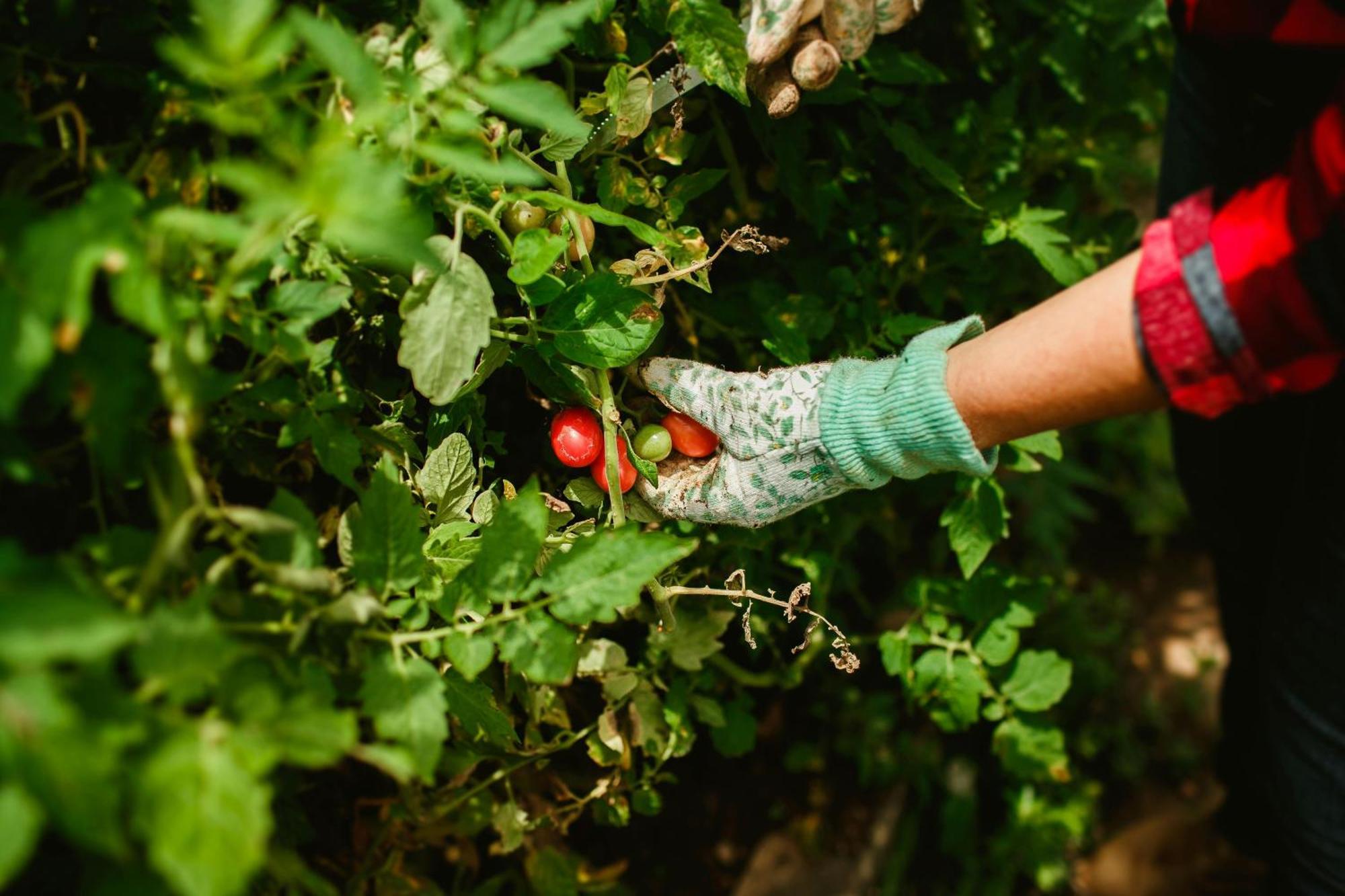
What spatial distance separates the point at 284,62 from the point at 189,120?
14 centimetres

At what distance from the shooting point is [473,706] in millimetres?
987

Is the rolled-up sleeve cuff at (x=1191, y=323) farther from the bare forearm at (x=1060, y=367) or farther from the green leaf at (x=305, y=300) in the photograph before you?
the green leaf at (x=305, y=300)

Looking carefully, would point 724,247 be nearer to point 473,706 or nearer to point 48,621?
point 473,706

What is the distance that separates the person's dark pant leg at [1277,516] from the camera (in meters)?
1.21

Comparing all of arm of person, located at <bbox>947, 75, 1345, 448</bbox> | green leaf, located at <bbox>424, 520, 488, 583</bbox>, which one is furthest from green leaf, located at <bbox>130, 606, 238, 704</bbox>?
arm of person, located at <bbox>947, 75, 1345, 448</bbox>

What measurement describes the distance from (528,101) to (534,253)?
0.63 ft

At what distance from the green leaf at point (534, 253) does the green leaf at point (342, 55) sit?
0.24 m

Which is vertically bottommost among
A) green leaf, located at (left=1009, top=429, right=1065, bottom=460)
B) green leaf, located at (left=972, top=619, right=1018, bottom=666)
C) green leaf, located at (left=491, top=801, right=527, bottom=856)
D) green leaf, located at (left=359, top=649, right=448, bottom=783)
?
green leaf, located at (left=491, top=801, right=527, bottom=856)

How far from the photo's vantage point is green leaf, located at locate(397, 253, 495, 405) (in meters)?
0.89

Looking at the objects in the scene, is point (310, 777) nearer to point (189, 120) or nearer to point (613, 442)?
point (613, 442)

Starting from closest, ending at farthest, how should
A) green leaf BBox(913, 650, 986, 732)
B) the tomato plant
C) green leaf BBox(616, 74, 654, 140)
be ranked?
the tomato plant → green leaf BBox(616, 74, 654, 140) → green leaf BBox(913, 650, 986, 732)

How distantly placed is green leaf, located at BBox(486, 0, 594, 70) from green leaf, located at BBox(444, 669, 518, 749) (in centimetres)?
62

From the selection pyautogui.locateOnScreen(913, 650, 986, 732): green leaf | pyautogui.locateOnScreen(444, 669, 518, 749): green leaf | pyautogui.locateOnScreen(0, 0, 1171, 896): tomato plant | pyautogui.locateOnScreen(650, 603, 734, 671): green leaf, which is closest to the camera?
pyautogui.locateOnScreen(0, 0, 1171, 896): tomato plant

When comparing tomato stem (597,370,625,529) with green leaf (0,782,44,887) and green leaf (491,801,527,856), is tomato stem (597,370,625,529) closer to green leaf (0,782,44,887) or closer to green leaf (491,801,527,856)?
green leaf (491,801,527,856)
